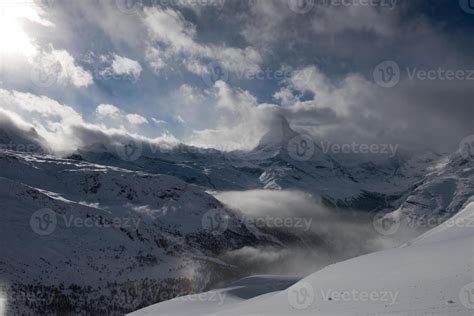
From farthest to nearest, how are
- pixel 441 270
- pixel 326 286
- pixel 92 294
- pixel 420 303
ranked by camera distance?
1. pixel 92 294
2. pixel 326 286
3. pixel 441 270
4. pixel 420 303

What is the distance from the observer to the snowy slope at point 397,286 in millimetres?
28188

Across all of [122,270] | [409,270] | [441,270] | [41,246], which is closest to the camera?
[441,270]

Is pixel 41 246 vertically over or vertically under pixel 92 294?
over

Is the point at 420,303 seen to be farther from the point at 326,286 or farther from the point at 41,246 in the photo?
the point at 41,246

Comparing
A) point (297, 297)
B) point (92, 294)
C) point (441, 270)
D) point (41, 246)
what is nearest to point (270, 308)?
point (297, 297)

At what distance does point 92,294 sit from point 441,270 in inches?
5933

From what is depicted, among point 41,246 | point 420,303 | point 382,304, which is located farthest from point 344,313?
point 41,246

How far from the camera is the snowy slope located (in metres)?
28.2

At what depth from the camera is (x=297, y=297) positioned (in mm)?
40625

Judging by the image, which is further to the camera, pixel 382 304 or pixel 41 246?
pixel 41 246

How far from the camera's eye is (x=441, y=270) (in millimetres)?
33281

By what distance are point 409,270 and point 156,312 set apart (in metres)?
50.1

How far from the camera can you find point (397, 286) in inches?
1302

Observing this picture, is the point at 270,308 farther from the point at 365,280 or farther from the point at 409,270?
the point at 409,270
